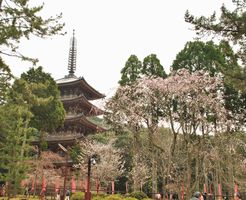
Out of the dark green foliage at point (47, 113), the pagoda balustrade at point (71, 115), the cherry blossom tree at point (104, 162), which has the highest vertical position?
the pagoda balustrade at point (71, 115)

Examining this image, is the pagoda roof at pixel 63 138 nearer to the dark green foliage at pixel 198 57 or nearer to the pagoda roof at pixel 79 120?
the pagoda roof at pixel 79 120

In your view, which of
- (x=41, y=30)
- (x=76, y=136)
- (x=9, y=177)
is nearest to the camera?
(x=41, y=30)

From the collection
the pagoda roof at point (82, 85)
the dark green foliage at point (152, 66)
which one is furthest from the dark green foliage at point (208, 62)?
the pagoda roof at point (82, 85)

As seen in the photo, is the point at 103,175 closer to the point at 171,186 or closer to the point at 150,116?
the point at 171,186

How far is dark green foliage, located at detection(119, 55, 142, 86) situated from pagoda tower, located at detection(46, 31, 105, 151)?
22.5ft

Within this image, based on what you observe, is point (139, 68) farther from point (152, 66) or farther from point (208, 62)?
point (208, 62)

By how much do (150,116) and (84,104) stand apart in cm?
1857

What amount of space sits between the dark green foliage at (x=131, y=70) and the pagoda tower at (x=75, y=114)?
6.87 meters

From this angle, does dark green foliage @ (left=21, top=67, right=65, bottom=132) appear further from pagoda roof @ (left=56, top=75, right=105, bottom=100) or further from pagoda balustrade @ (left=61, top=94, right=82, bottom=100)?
pagoda roof @ (left=56, top=75, right=105, bottom=100)

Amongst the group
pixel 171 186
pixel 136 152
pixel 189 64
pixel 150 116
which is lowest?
pixel 171 186

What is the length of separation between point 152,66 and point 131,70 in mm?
1940

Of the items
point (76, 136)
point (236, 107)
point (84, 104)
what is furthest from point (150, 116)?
point (84, 104)

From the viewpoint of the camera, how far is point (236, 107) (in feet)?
73.8

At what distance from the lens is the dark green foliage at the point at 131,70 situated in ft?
96.0
